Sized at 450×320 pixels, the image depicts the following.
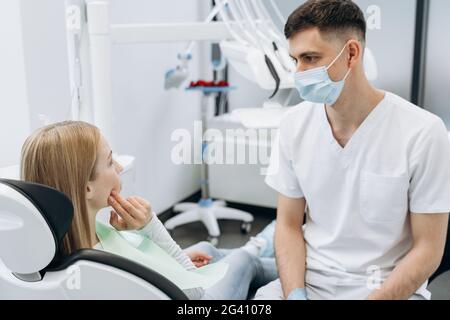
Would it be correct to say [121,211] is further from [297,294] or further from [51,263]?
[297,294]

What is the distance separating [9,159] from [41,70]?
0.78ft

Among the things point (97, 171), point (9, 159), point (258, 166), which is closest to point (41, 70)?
point (9, 159)

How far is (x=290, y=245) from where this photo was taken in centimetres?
120

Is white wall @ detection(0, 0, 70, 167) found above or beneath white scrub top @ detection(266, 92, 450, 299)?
above

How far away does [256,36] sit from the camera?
154 centimetres

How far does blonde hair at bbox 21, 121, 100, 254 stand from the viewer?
82 centimetres

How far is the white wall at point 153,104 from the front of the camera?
7.48 ft

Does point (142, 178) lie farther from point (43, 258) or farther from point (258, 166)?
point (43, 258)

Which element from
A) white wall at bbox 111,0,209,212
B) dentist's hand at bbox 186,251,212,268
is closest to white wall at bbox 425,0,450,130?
white wall at bbox 111,0,209,212

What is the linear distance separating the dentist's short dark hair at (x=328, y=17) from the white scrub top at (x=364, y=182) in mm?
187

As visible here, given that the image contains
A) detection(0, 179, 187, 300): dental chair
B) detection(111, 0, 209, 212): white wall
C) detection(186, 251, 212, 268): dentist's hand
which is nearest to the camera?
detection(0, 179, 187, 300): dental chair

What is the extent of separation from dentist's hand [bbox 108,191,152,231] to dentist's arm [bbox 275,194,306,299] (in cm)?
38

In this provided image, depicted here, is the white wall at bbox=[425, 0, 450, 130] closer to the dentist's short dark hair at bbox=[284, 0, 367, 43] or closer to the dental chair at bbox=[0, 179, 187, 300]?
the dentist's short dark hair at bbox=[284, 0, 367, 43]

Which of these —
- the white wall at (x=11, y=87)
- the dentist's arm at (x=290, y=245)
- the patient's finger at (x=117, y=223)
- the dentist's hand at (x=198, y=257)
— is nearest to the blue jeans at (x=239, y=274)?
the dentist's hand at (x=198, y=257)
